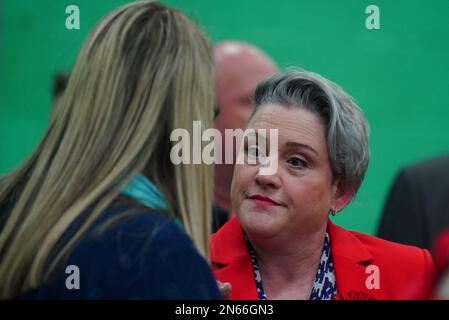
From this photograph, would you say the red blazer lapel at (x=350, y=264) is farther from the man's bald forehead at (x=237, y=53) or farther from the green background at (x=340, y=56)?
the man's bald forehead at (x=237, y=53)

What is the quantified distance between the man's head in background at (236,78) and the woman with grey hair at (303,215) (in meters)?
0.37

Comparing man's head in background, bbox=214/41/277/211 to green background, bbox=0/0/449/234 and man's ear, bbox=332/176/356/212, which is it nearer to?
green background, bbox=0/0/449/234

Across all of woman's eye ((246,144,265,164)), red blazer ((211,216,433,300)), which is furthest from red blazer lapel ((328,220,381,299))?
woman's eye ((246,144,265,164))

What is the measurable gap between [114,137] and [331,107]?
28.2 inches

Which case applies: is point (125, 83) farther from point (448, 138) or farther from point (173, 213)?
point (448, 138)

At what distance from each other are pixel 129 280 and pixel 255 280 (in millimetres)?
676

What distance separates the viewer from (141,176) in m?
1.55

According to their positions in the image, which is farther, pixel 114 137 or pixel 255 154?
pixel 255 154

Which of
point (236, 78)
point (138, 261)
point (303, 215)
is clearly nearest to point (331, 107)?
point (303, 215)

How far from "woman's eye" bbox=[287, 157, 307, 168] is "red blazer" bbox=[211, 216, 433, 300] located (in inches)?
8.9

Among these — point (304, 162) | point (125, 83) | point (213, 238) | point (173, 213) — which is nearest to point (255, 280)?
point (213, 238)

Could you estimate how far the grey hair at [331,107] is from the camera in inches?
82.5

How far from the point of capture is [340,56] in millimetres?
2359

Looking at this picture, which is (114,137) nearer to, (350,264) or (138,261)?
(138,261)
